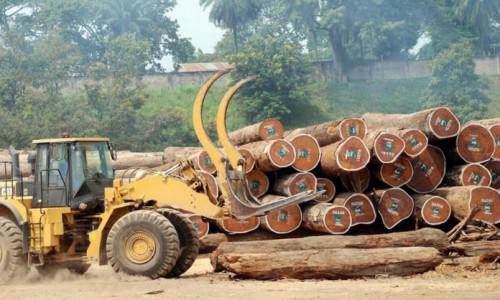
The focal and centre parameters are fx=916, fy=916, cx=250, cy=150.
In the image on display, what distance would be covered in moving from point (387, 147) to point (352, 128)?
108 cm

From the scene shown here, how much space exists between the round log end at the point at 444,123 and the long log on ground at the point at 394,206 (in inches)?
53.4

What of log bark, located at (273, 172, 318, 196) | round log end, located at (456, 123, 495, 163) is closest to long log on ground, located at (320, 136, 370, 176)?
log bark, located at (273, 172, 318, 196)

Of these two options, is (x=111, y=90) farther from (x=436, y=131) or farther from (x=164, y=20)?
(x=436, y=131)

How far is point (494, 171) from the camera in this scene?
18.9 m

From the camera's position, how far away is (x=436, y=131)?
59.0 feet

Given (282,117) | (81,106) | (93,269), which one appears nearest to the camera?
(93,269)

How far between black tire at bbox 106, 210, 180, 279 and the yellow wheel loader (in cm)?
2

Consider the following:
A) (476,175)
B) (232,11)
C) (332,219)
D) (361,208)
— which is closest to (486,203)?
Answer: (476,175)

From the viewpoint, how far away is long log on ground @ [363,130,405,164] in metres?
17.4

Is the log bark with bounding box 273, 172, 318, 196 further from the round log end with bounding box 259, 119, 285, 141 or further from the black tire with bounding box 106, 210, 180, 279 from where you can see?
the black tire with bounding box 106, 210, 180, 279

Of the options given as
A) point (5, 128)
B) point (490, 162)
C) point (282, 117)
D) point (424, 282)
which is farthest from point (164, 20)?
point (424, 282)

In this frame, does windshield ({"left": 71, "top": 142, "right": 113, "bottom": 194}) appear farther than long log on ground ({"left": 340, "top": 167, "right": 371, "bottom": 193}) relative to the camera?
No

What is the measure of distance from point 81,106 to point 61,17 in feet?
60.9

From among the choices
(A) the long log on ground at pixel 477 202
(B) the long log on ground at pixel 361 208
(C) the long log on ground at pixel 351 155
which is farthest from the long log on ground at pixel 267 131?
(A) the long log on ground at pixel 477 202
